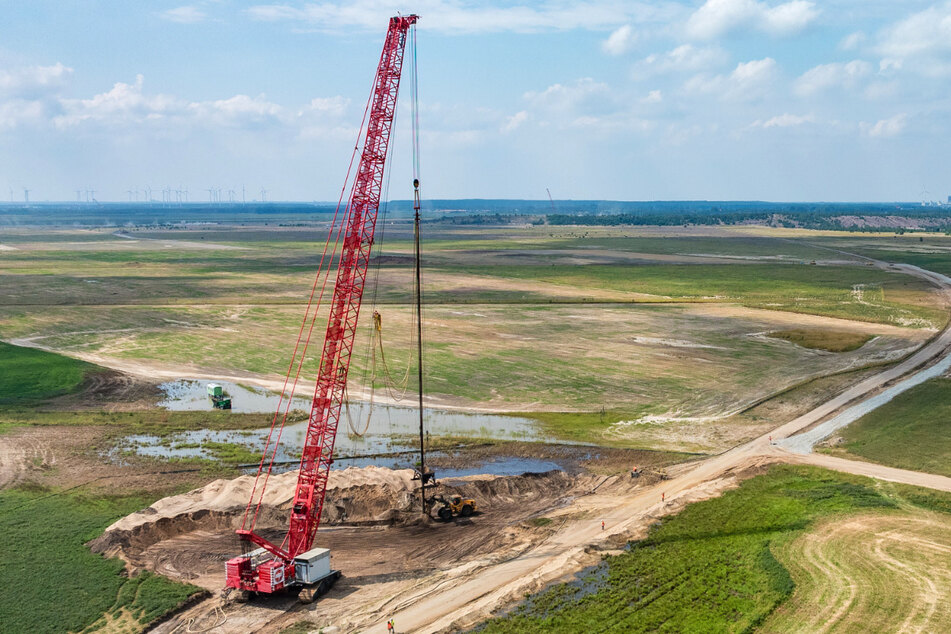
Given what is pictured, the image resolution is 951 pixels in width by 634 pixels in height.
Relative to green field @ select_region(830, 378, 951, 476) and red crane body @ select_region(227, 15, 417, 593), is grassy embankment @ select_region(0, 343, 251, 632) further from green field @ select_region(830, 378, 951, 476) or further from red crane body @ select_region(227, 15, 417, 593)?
green field @ select_region(830, 378, 951, 476)

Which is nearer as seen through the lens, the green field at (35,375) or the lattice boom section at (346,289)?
the lattice boom section at (346,289)

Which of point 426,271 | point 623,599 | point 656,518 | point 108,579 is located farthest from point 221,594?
point 426,271

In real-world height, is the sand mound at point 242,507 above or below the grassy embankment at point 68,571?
above

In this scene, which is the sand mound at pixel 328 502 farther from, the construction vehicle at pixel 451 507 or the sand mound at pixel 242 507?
the construction vehicle at pixel 451 507

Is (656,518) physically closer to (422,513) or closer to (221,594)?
(422,513)

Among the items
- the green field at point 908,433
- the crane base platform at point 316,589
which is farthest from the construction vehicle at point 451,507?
the green field at point 908,433

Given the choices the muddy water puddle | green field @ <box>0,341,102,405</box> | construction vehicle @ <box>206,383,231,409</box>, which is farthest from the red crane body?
green field @ <box>0,341,102,405</box>

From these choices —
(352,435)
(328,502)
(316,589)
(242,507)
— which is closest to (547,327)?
(352,435)
